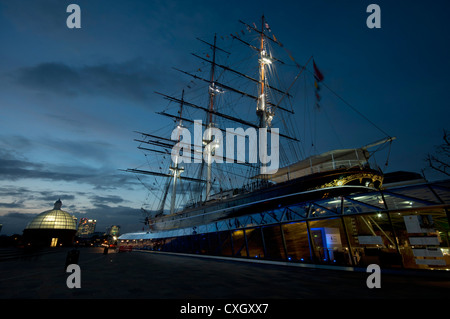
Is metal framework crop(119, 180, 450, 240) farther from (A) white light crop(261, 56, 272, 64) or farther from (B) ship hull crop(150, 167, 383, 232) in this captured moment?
(A) white light crop(261, 56, 272, 64)

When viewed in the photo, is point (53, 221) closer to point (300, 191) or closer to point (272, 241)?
point (272, 241)

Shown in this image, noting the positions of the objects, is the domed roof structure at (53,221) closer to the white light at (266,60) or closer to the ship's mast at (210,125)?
the ship's mast at (210,125)

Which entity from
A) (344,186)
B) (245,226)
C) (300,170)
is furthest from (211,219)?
(344,186)

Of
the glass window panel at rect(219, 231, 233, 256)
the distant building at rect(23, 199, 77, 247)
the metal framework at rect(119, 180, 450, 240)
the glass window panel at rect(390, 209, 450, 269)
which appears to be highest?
the metal framework at rect(119, 180, 450, 240)

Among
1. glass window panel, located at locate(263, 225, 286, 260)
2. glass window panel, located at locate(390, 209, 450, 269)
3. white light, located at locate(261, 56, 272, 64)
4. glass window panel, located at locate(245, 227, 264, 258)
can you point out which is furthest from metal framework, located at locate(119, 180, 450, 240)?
white light, located at locate(261, 56, 272, 64)

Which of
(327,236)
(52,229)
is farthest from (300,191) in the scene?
(52,229)

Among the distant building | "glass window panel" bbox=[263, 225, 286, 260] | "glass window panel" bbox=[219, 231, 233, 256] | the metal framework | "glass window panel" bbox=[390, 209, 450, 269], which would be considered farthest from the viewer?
the distant building

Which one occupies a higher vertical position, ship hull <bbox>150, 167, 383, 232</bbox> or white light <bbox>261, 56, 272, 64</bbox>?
white light <bbox>261, 56, 272, 64</bbox>

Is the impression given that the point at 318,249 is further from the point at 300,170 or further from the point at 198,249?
the point at 198,249

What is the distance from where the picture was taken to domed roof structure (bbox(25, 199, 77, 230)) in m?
52.8

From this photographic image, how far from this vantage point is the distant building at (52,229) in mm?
48750

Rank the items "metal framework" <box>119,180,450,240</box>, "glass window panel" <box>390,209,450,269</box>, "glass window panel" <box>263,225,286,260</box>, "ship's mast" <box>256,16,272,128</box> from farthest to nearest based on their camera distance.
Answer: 1. "ship's mast" <box>256,16,272,128</box>
2. "glass window panel" <box>263,225,286,260</box>
3. "metal framework" <box>119,180,450,240</box>
4. "glass window panel" <box>390,209,450,269</box>
